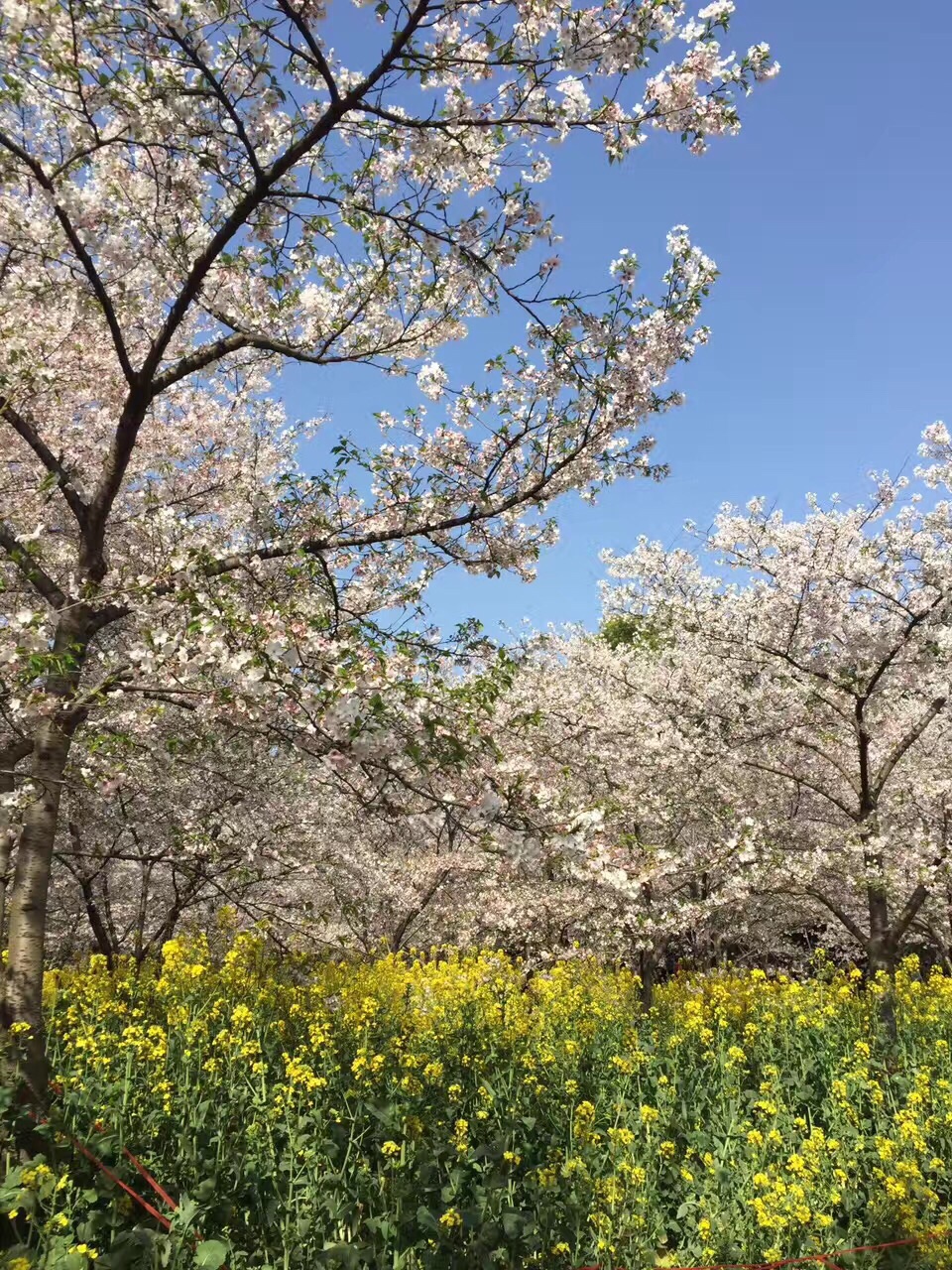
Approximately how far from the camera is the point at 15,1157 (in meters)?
4.02

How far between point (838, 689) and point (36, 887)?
9.05 m

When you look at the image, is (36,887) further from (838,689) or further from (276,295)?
(838,689)

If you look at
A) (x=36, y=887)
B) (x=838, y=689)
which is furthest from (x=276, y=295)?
(x=838, y=689)

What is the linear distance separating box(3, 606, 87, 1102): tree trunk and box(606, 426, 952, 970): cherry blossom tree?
767 cm

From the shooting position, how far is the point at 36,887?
176 inches

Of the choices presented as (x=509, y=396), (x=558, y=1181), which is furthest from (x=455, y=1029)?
(x=509, y=396)

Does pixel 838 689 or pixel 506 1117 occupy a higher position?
pixel 838 689

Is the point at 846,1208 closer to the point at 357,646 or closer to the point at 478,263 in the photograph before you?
the point at 357,646

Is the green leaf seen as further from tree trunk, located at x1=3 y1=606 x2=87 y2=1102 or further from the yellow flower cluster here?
tree trunk, located at x1=3 y1=606 x2=87 y2=1102

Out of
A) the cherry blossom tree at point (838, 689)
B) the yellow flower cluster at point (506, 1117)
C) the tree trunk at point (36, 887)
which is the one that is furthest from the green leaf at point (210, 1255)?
the cherry blossom tree at point (838, 689)

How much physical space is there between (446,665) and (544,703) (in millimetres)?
8567

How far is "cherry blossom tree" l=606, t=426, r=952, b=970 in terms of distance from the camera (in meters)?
9.38

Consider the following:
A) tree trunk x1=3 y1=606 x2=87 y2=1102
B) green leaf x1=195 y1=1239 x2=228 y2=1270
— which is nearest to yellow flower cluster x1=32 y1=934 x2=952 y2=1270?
green leaf x1=195 y1=1239 x2=228 y2=1270

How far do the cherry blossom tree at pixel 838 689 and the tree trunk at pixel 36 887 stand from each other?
7666mm
